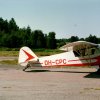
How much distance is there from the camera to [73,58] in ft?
68.2

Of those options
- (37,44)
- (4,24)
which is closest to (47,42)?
(37,44)

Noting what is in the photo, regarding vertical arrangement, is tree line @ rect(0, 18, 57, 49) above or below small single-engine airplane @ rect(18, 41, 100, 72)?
above

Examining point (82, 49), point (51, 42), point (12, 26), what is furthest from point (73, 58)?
point (12, 26)

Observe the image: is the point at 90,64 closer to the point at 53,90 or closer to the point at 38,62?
the point at 38,62

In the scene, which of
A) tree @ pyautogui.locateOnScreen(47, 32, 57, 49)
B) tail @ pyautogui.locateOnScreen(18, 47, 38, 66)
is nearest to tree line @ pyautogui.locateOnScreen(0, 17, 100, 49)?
tree @ pyautogui.locateOnScreen(47, 32, 57, 49)

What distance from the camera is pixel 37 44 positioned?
4897 inches

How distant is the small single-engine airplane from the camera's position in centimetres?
2005

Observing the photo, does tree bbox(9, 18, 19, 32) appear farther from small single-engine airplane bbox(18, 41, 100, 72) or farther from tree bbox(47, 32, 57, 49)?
small single-engine airplane bbox(18, 41, 100, 72)

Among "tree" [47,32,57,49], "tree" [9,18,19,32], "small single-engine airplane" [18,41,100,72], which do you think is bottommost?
"small single-engine airplane" [18,41,100,72]

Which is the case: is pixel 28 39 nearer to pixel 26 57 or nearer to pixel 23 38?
pixel 23 38

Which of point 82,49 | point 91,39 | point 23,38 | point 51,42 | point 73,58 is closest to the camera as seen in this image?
point 82,49

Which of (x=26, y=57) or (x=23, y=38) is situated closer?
(x=26, y=57)

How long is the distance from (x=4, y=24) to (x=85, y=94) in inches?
5532

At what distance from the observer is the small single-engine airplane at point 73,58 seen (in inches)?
789
